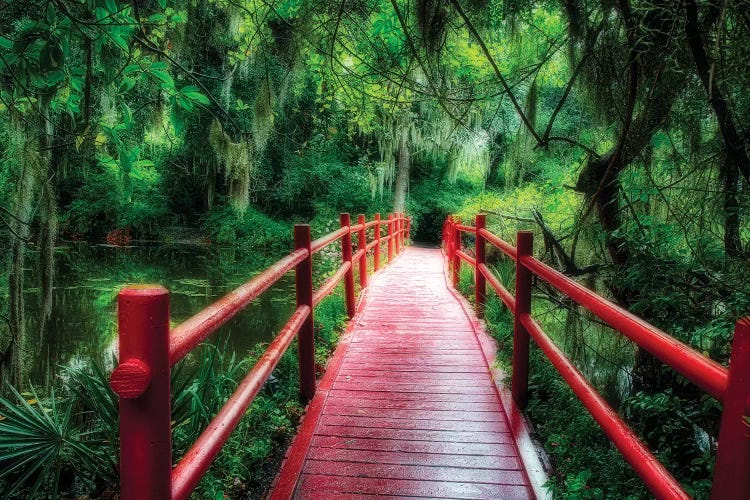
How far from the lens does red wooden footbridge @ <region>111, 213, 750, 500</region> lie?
1067mm

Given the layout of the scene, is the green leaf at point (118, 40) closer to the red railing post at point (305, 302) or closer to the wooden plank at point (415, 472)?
the red railing post at point (305, 302)

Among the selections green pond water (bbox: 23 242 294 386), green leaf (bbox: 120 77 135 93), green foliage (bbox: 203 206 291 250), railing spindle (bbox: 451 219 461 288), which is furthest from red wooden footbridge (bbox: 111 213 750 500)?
green foliage (bbox: 203 206 291 250)

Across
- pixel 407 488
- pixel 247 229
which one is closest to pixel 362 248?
pixel 407 488

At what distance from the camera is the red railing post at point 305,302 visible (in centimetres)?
306

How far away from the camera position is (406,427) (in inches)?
109

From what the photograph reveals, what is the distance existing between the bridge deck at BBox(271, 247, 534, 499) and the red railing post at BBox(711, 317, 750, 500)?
1.32 meters

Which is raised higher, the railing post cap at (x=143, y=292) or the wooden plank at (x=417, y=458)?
the railing post cap at (x=143, y=292)

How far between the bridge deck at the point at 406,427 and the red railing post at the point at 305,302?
141 millimetres

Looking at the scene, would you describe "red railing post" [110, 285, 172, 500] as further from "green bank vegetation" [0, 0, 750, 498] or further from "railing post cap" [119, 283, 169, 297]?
"green bank vegetation" [0, 0, 750, 498]

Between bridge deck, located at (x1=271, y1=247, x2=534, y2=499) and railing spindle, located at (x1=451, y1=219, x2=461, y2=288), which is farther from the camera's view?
railing spindle, located at (x1=451, y1=219, x2=461, y2=288)

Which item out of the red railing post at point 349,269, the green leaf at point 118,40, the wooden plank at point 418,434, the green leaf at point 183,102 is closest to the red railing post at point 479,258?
the red railing post at point 349,269

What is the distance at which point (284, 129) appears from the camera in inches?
724

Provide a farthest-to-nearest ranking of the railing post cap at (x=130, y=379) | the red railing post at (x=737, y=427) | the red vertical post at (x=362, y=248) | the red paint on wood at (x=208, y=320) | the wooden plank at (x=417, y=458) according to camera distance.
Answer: the red vertical post at (x=362, y=248) → the wooden plank at (x=417, y=458) → the red paint on wood at (x=208, y=320) → the railing post cap at (x=130, y=379) → the red railing post at (x=737, y=427)

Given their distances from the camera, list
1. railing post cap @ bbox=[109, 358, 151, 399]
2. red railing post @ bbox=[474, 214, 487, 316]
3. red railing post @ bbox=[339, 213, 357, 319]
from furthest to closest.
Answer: red railing post @ bbox=[474, 214, 487, 316]
red railing post @ bbox=[339, 213, 357, 319]
railing post cap @ bbox=[109, 358, 151, 399]
